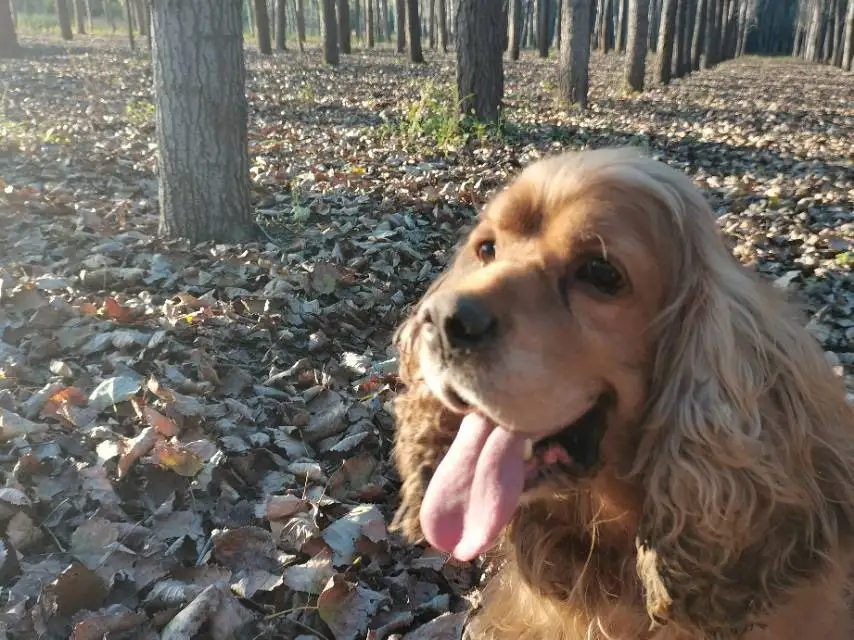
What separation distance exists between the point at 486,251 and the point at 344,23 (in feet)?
90.0

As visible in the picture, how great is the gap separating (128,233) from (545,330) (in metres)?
4.63

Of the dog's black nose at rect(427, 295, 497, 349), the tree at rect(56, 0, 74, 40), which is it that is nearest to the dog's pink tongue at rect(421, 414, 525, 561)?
the dog's black nose at rect(427, 295, 497, 349)

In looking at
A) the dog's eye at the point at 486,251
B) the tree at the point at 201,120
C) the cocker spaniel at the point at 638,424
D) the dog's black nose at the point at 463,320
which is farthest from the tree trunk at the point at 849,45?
the dog's black nose at the point at 463,320

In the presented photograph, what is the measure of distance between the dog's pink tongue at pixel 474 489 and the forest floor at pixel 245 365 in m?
0.66

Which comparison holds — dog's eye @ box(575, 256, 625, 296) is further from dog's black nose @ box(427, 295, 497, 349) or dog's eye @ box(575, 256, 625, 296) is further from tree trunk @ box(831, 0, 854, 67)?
tree trunk @ box(831, 0, 854, 67)

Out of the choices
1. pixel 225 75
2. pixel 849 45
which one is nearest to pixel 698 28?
pixel 849 45

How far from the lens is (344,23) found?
1095 inches

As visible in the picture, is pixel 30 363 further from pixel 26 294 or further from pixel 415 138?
pixel 415 138

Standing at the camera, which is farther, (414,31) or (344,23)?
(344,23)

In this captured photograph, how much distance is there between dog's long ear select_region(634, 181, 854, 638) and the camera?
2.06m

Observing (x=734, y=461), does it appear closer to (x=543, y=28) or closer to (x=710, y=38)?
(x=543, y=28)

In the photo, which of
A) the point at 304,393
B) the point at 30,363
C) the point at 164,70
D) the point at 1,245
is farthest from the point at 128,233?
the point at 304,393

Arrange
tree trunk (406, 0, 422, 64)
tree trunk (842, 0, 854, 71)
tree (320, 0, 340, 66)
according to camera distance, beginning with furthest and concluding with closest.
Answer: tree trunk (842, 0, 854, 71) → tree trunk (406, 0, 422, 64) → tree (320, 0, 340, 66)

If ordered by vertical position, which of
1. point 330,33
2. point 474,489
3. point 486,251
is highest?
point 330,33
